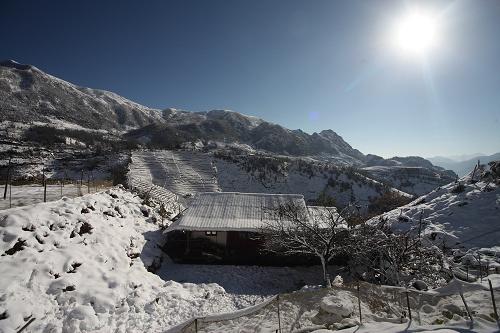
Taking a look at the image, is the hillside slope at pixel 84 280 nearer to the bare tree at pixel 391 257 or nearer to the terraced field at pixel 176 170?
the bare tree at pixel 391 257

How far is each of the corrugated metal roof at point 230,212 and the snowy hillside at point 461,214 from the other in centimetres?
937

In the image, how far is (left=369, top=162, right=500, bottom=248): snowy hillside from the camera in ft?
66.7

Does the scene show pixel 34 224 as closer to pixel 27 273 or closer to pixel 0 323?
pixel 27 273

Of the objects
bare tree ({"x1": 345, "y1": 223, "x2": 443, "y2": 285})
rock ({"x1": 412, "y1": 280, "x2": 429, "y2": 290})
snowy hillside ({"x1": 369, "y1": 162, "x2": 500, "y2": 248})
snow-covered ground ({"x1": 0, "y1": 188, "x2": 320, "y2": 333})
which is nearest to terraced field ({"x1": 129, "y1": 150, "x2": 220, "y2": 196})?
snow-covered ground ({"x1": 0, "y1": 188, "x2": 320, "y2": 333})

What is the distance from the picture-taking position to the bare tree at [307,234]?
17.6 metres

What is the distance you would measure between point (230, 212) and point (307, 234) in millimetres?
7507

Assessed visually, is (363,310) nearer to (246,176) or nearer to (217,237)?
(217,237)

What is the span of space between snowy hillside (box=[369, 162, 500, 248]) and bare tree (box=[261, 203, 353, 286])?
524cm

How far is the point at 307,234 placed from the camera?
760 inches

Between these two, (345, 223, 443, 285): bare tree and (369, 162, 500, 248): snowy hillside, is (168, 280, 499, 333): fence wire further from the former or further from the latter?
(369, 162, 500, 248): snowy hillside

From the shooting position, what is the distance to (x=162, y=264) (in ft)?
67.8

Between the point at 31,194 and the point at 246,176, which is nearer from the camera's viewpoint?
the point at 31,194

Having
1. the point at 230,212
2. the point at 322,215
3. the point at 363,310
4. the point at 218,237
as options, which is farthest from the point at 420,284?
the point at 230,212

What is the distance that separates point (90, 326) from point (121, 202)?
12.7 meters
